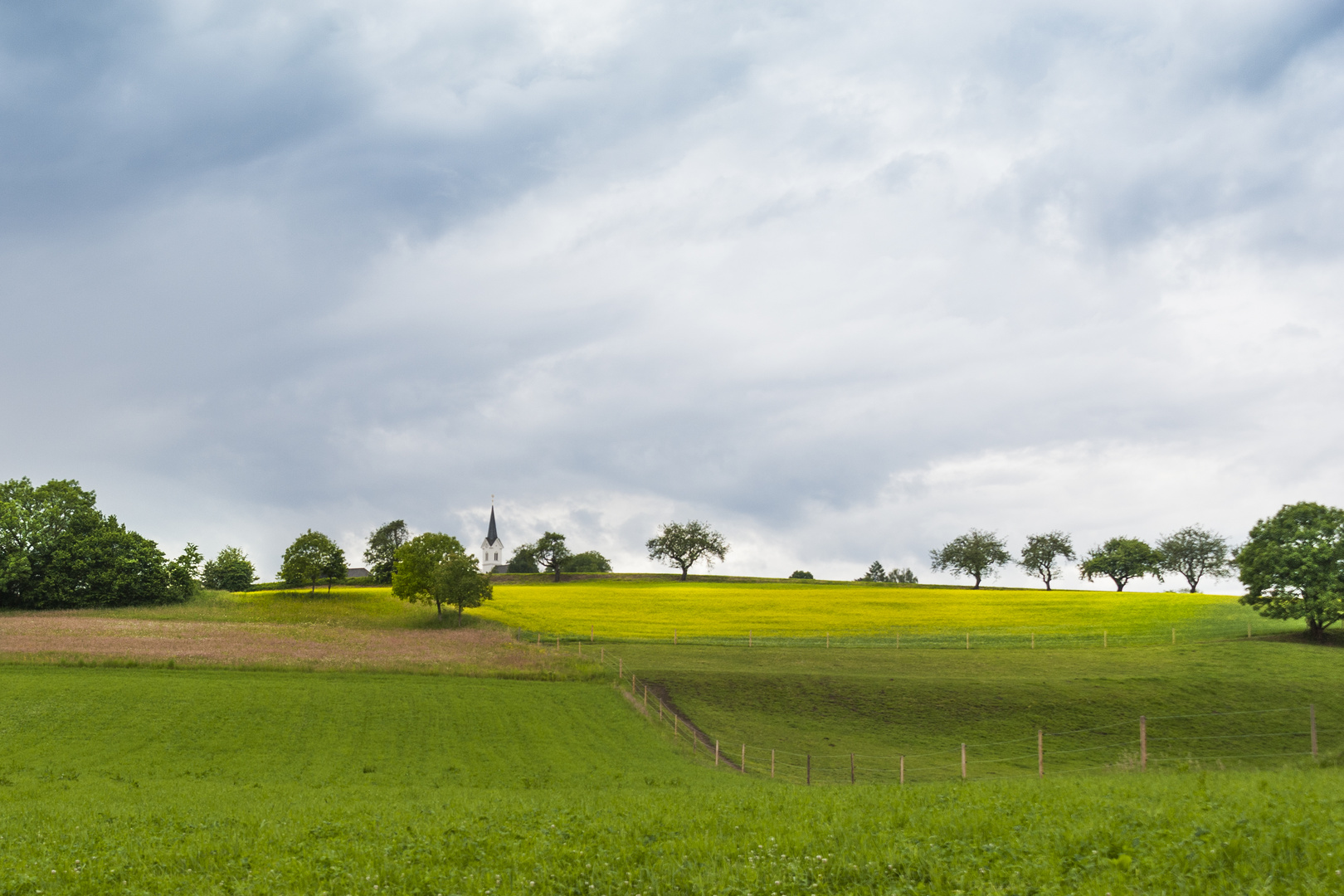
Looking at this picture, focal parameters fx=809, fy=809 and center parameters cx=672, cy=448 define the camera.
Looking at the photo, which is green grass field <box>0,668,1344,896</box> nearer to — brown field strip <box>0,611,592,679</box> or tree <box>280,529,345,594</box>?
brown field strip <box>0,611,592,679</box>

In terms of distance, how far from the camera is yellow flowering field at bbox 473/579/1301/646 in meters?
65.5

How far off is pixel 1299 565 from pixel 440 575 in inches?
2763

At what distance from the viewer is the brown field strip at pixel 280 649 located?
45.9 metres

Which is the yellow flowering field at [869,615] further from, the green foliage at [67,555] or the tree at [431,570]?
the green foliage at [67,555]

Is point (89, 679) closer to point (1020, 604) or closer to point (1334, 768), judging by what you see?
point (1334, 768)

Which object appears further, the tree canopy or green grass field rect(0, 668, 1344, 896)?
the tree canopy

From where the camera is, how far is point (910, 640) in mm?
62938

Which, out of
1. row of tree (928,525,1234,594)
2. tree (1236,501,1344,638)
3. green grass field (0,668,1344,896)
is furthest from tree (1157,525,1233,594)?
green grass field (0,668,1344,896)

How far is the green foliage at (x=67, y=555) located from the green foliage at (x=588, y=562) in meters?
88.2

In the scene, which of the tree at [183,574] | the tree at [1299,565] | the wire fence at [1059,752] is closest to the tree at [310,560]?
the tree at [183,574]

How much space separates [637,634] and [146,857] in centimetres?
5470

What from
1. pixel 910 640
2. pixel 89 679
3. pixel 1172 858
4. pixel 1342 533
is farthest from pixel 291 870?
pixel 1342 533

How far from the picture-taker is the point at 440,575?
75875 millimetres

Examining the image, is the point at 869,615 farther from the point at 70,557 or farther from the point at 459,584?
the point at 70,557
